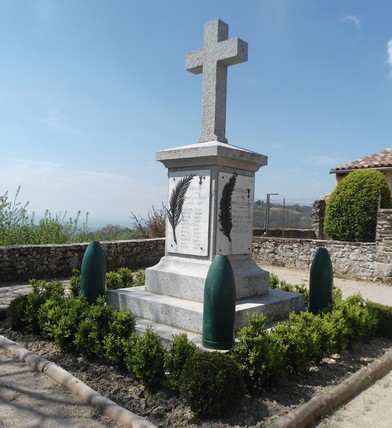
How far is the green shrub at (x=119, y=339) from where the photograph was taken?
3730mm

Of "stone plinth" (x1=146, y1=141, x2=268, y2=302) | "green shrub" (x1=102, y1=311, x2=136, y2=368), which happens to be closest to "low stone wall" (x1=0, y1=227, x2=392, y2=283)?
"stone plinth" (x1=146, y1=141, x2=268, y2=302)

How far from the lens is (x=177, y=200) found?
5.17 metres

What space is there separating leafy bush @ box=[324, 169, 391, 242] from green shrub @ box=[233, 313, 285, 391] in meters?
8.82

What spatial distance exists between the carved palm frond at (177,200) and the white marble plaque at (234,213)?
0.49 metres

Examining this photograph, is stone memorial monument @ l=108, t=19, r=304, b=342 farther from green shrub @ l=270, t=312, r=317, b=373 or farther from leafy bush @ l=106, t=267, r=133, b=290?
leafy bush @ l=106, t=267, r=133, b=290

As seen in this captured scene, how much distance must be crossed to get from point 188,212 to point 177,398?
238cm

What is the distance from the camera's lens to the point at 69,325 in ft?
13.9

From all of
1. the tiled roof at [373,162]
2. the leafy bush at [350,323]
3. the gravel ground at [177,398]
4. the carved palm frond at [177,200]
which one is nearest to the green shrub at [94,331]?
the gravel ground at [177,398]

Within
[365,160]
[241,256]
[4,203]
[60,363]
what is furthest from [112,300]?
[365,160]

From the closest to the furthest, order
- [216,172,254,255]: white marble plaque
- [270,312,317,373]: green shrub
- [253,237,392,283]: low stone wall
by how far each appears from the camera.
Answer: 1. [270,312,317,373]: green shrub
2. [216,172,254,255]: white marble plaque
3. [253,237,392,283]: low stone wall

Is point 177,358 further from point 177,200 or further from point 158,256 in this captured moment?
point 158,256

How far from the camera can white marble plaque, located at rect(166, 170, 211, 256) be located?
4.85m

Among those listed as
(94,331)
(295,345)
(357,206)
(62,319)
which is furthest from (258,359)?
(357,206)

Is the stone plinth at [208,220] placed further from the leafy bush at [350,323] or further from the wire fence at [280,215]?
the wire fence at [280,215]
